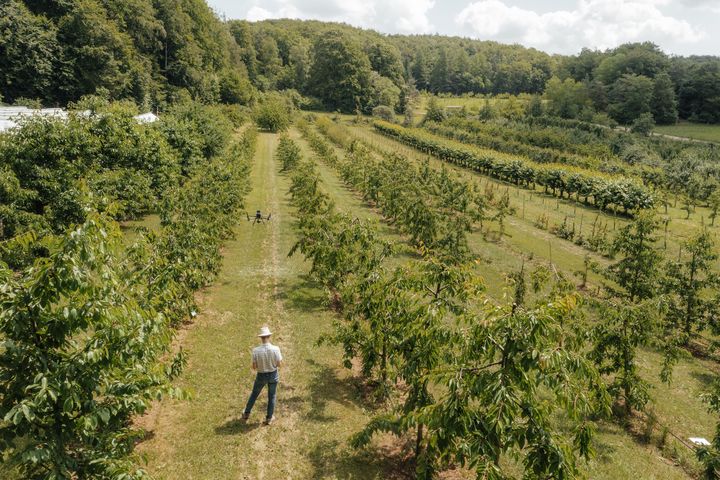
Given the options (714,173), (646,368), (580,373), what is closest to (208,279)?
(580,373)

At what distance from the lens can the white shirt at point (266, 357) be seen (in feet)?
31.1

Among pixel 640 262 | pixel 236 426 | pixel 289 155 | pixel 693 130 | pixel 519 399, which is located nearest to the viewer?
pixel 519 399

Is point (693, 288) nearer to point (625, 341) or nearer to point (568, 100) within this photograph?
point (625, 341)

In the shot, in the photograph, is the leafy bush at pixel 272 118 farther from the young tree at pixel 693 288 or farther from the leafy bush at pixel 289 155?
the young tree at pixel 693 288

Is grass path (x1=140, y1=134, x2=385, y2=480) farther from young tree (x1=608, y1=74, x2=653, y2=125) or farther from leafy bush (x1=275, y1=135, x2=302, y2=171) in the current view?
young tree (x1=608, y1=74, x2=653, y2=125)

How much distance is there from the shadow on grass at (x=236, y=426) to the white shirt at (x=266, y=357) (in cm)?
141

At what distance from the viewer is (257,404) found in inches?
427

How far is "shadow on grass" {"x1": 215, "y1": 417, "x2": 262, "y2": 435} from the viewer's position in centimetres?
974

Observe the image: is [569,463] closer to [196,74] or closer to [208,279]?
[208,279]

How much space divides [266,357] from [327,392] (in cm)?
282

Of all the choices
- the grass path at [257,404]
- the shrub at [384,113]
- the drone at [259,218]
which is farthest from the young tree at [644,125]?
the grass path at [257,404]

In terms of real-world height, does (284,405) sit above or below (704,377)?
above

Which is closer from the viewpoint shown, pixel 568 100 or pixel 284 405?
pixel 284 405

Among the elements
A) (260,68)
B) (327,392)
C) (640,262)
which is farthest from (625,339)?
(260,68)
